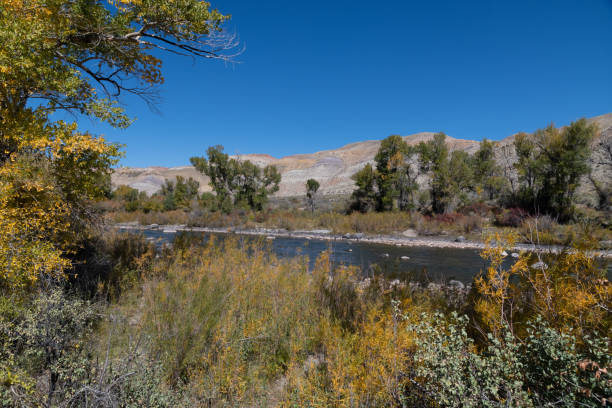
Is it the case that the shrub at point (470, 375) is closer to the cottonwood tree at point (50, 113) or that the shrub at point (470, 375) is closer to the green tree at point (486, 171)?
the cottonwood tree at point (50, 113)

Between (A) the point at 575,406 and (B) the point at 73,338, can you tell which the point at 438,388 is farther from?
(B) the point at 73,338

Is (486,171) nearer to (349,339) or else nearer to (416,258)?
(416,258)

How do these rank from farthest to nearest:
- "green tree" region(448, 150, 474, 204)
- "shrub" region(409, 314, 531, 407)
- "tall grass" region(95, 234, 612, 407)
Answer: "green tree" region(448, 150, 474, 204) < "tall grass" region(95, 234, 612, 407) < "shrub" region(409, 314, 531, 407)

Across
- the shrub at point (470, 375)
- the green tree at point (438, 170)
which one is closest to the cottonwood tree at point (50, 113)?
the shrub at point (470, 375)

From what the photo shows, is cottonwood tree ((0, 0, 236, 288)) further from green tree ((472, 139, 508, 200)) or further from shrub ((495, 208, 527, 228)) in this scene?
green tree ((472, 139, 508, 200))

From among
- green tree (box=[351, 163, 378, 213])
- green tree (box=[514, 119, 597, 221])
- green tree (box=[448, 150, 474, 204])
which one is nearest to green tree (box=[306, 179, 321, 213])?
green tree (box=[351, 163, 378, 213])

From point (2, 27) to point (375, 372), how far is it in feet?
19.3

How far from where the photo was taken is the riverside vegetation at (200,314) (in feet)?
6.12

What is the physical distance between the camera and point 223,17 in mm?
5824

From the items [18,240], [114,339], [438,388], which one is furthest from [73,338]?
[438,388]

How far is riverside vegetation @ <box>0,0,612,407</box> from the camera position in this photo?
1.87 m

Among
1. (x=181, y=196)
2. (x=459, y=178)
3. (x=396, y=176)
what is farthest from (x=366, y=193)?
(x=181, y=196)

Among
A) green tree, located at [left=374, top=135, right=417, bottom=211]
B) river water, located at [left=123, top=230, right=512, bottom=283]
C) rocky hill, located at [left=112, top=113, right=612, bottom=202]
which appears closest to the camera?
river water, located at [left=123, top=230, right=512, bottom=283]

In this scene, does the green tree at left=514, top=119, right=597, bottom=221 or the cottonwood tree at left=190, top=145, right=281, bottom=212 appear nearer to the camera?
the green tree at left=514, top=119, right=597, bottom=221
